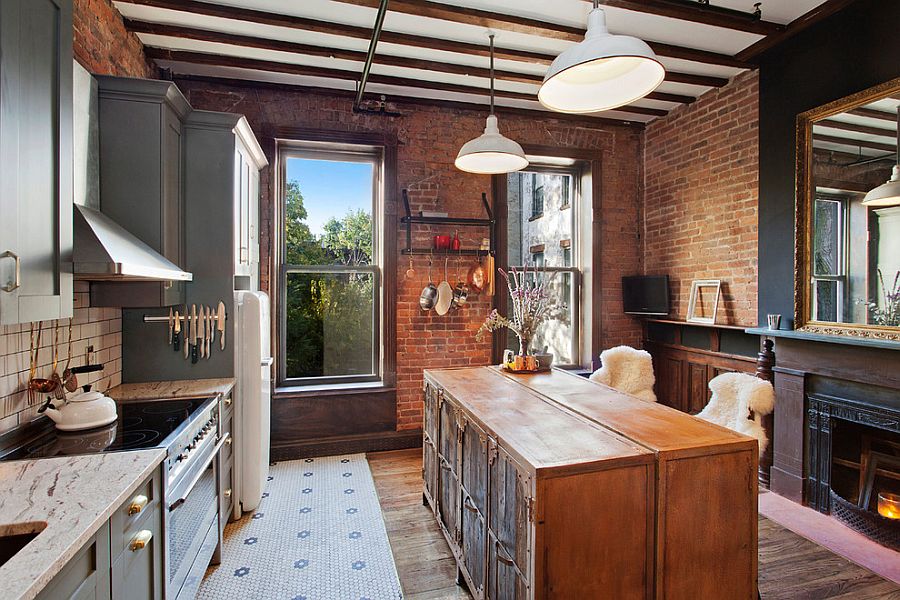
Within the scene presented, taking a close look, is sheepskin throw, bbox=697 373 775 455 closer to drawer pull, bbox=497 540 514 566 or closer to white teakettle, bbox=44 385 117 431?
drawer pull, bbox=497 540 514 566

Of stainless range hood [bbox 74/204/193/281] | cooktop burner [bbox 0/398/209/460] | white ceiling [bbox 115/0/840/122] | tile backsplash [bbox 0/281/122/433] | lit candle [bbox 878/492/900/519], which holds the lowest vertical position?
lit candle [bbox 878/492/900/519]

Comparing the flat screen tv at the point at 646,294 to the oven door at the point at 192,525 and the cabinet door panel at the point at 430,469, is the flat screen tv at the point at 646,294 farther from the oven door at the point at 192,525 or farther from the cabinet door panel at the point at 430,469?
the oven door at the point at 192,525

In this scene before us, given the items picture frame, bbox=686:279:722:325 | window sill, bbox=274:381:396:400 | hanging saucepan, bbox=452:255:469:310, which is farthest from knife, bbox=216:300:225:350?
picture frame, bbox=686:279:722:325

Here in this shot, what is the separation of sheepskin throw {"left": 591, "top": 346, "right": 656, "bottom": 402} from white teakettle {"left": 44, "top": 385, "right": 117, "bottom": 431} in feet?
9.37

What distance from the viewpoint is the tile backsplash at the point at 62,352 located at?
1.78 metres

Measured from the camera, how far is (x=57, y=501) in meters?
1.24

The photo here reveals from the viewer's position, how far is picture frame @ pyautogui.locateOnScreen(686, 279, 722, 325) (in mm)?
3963

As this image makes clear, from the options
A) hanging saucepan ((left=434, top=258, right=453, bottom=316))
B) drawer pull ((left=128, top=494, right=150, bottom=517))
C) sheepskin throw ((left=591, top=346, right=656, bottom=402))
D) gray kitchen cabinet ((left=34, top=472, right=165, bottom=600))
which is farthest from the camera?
hanging saucepan ((left=434, top=258, right=453, bottom=316))

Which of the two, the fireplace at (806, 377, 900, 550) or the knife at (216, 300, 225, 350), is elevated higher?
the knife at (216, 300, 225, 350)

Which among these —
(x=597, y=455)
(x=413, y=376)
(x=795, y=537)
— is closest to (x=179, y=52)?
(x=413, y=376)

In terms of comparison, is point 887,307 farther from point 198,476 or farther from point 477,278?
point 198,476

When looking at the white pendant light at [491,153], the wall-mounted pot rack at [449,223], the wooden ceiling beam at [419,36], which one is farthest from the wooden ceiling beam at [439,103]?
the white pendant light at [491,153]

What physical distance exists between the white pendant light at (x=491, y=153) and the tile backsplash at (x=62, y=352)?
2158 millimetres

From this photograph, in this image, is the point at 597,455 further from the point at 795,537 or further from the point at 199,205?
the point at 199,205
